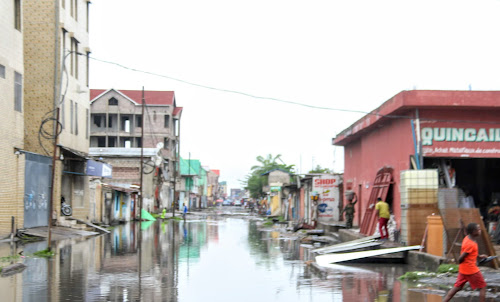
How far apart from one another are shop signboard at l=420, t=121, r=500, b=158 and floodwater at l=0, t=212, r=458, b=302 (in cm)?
435

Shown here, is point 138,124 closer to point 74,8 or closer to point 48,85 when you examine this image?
point 74,8

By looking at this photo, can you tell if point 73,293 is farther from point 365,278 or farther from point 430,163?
point 430,163

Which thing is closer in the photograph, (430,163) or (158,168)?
(430,163)

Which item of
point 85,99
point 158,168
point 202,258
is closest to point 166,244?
point 202,258

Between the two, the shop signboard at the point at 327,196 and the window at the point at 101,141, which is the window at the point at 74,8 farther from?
the window at the point at 101,141

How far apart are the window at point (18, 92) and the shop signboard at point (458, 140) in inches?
635

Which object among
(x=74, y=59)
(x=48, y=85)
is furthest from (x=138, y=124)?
(x=48, y=85)

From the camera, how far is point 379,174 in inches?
916

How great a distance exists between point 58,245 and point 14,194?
3.22m

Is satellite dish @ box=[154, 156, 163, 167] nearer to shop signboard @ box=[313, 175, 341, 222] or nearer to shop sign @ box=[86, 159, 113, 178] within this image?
shop sign @ box=[86, 159, 113, 178]

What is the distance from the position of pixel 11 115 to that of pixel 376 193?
1473cm

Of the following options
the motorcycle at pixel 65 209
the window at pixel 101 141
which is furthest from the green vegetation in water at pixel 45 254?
the window at pixel 101 141

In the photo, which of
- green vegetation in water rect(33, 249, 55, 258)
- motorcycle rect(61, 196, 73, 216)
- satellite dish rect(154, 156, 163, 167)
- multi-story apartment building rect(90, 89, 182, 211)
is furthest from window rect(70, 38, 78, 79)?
multi-story apartment building rect(90, 89, 182, 211)

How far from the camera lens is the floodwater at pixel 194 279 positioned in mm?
10922
